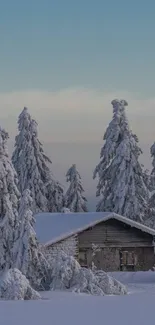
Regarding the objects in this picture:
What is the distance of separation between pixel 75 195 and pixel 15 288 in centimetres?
4056

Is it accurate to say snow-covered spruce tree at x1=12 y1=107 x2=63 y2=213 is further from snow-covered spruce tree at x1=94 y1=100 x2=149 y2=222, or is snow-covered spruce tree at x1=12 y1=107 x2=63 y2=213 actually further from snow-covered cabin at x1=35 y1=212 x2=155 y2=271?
snow-covered cabin at x1=35 y1=212 x2=155 y2=271

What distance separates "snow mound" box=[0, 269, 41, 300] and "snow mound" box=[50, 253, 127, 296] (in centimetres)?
240

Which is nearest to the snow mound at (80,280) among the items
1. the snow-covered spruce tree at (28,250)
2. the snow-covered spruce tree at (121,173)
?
the snow-covered spruce tree at (28,250)

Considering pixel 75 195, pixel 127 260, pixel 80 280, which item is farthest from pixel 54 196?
pixel 80 280

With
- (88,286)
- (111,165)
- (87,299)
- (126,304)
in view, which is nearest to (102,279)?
(88,286)

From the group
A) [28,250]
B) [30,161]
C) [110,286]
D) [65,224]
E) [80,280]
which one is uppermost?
[30,161]

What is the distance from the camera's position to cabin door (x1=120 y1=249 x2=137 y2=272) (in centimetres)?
4137

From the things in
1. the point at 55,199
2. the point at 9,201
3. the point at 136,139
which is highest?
the point at 136,139

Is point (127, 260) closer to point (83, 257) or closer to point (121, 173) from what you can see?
point (83, 257)

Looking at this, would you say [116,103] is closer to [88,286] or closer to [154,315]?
[88,286]

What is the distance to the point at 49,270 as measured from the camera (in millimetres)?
24672

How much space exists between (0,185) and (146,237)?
16457mm

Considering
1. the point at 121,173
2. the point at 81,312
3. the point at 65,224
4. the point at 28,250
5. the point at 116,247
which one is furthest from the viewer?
the point at 121,173

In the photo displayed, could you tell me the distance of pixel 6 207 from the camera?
89.6 ft
